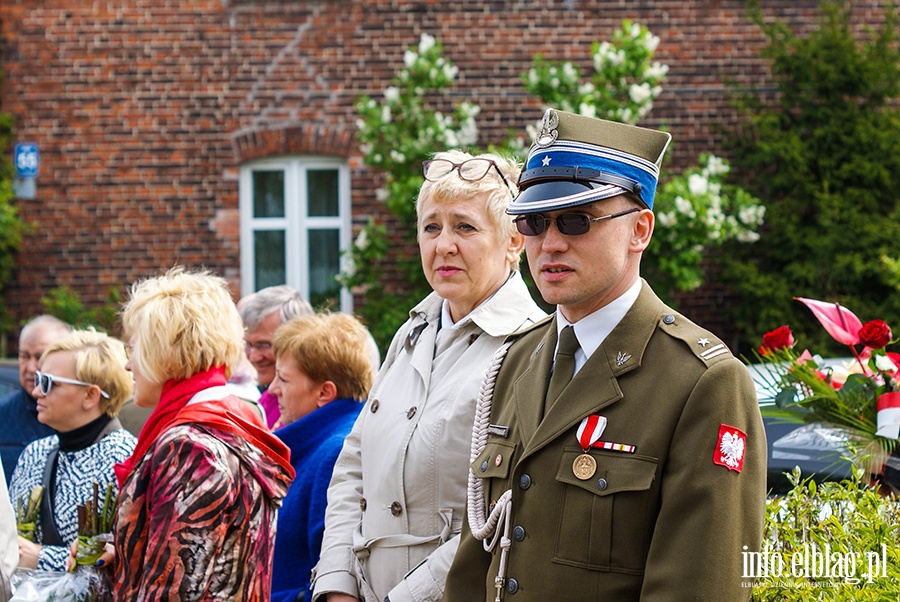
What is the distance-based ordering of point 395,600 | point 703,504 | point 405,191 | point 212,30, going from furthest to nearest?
point 212,30 → point 405,191 → point 395,600 → point 703,504

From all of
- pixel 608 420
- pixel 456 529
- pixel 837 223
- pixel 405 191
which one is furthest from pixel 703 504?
pixel 837 223

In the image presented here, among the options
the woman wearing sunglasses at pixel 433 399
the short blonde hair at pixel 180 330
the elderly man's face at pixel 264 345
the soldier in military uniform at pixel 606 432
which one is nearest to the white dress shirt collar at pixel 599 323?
the soldier in military uniform at pixel 606 432

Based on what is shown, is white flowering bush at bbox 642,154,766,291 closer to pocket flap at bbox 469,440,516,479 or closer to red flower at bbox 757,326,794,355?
red flower at bbox 757,326,794,355

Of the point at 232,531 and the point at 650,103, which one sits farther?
the point at 650,103

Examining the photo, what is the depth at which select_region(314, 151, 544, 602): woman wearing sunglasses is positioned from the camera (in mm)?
2904

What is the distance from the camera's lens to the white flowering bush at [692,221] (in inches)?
371

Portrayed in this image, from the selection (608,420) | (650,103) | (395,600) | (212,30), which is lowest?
(395,600)

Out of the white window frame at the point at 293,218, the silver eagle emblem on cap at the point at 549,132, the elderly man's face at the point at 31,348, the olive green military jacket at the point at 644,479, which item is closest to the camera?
the olive green military jacket at the point at 644,479

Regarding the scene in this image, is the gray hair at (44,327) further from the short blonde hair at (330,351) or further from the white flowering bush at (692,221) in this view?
the white flowering bush at (692,221)

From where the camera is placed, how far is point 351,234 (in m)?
11.0

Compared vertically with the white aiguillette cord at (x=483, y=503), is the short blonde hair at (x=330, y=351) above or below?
above

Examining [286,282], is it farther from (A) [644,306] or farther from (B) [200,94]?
(A) [644,306]

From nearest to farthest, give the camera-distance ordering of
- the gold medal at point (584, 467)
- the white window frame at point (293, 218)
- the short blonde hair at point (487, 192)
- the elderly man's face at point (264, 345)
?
the gold medal at point (584, 467) < the short blonde hair at point (487, 192) < the elderly man's face at point (264, 345) < the white window frame at point (293, 218)

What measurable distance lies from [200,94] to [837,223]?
6.22 m
